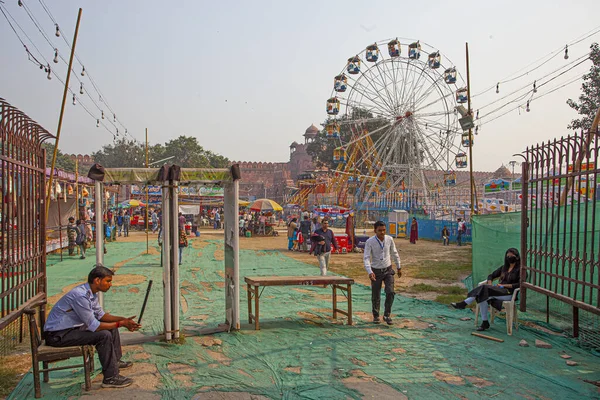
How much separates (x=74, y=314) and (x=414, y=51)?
34499mm

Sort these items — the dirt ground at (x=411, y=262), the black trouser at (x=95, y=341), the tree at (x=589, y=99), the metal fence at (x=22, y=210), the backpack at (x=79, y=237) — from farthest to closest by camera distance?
the tree at (x=589, y=99)
the backpack at (x=79, y=237)
the dirt ground at (x=411, y=262)
the metal fence at (x=22, y=210)
the black trouser at (x=95, y=341)

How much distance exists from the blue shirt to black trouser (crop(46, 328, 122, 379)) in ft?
0.16

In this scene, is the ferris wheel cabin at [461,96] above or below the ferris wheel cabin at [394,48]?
below

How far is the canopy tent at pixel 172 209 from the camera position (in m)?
6.82

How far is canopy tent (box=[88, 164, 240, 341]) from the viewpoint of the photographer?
6.82m

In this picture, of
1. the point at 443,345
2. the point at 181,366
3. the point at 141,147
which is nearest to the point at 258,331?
the point at 181,366

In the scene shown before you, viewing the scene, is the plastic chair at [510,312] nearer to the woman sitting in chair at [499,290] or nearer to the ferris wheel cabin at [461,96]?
the woman sitting in chair at [499,290]

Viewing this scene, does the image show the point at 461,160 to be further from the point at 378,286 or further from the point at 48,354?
the point at 48,354

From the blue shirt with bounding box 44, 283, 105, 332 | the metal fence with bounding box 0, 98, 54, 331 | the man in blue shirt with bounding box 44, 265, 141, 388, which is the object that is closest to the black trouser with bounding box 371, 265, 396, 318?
the man in blue shirt with bounding box 44, 265, 141, 388

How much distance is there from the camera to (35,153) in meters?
7.01

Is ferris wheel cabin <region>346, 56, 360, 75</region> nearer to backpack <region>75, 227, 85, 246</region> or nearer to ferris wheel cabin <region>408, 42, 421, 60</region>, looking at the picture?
ferris wheel cabin <region>408, 42, 421, 60</region>

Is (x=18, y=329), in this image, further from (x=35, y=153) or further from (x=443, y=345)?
(x=443, y=345)

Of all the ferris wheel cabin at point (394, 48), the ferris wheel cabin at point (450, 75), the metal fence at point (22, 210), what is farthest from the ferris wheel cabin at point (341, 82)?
the metal fence at point (22, 210)

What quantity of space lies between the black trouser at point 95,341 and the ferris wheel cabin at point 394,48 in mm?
34284
